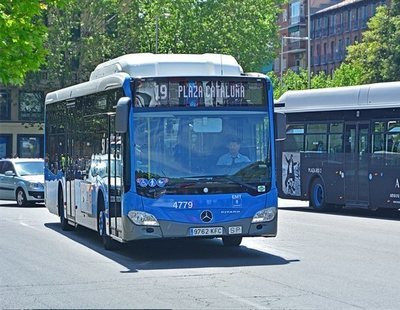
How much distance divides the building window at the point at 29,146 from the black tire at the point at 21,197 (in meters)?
39.4

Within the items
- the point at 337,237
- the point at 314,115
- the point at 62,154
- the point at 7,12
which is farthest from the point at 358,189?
the point at 7,12

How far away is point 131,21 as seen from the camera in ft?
201

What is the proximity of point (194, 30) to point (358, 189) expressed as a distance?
3949 cm

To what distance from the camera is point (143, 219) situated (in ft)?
48.4

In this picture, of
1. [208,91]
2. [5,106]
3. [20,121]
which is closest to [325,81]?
[20,121]

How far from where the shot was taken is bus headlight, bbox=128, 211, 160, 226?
1474cm

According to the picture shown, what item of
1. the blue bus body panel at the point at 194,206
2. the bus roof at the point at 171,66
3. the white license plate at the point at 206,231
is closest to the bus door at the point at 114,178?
the blue bus body panel at the point at 194,206

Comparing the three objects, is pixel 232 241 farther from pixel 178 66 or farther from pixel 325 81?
pixel 325 81

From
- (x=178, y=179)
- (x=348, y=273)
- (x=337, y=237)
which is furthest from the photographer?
(x=337, y=237)

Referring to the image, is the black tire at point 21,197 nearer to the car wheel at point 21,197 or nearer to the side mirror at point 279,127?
the car wheel at point 21,197

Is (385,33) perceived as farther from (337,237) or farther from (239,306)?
(239,306)

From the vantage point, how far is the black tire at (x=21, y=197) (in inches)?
1251

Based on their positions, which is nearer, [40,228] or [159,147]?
[159,147]

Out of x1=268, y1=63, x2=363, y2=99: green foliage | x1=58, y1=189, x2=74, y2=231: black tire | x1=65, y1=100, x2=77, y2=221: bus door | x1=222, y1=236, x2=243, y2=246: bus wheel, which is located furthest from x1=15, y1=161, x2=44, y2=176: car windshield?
x1=268, y1=63, x2=363, y2=99: green foliage
